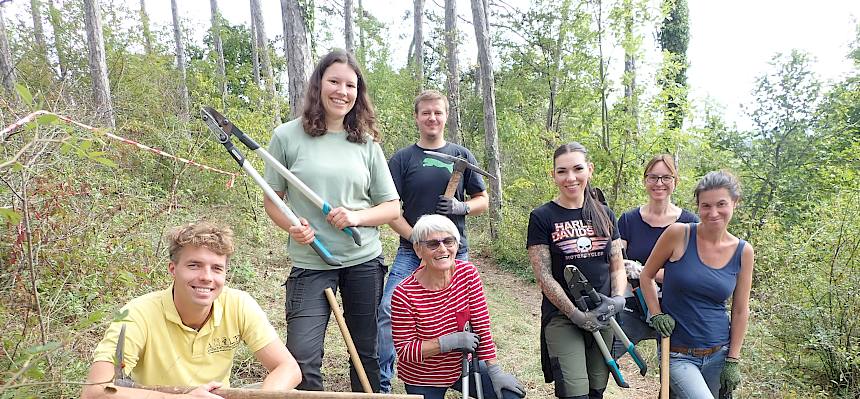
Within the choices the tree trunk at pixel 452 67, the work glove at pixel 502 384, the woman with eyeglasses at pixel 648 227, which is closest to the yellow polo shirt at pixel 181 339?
the work glove at pixel 502 384

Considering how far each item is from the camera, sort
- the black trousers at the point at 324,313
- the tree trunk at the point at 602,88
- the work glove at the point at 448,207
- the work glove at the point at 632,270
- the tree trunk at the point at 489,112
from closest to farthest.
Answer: the black trousers at the point at 324,313 → the work glove at the point at 448,207 → the work glove at the point at 632,270 → the tree trunk at the point at 602,88 → the tree trunk at the point at 489,112

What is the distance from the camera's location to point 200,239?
202 centimetres

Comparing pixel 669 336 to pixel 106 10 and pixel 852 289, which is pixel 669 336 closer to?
pixel 852 289

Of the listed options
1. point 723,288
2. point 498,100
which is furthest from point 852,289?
point 498,100

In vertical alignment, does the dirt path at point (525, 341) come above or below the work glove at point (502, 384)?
below

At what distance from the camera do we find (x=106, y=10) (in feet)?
43.8

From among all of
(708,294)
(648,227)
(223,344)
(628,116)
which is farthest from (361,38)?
(223,344)

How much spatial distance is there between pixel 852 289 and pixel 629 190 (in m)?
3.52

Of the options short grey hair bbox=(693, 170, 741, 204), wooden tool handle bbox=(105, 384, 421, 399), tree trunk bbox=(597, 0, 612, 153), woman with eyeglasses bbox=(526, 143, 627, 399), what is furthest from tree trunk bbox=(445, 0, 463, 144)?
wooden tool handle bbox=(105, 384, 421, 399)

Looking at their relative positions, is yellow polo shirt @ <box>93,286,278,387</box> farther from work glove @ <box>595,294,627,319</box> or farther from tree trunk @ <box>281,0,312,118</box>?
tree trunk @ <box>281,0,312,118</box>

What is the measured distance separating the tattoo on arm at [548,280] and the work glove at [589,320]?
4 centimetres

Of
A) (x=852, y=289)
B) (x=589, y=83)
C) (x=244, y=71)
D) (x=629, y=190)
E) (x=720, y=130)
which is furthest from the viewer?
(x=244, y=71)

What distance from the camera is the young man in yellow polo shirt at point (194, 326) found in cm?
199

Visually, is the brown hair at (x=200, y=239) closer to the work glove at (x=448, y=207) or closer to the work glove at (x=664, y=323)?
the work glove at (x=448, y=207)
